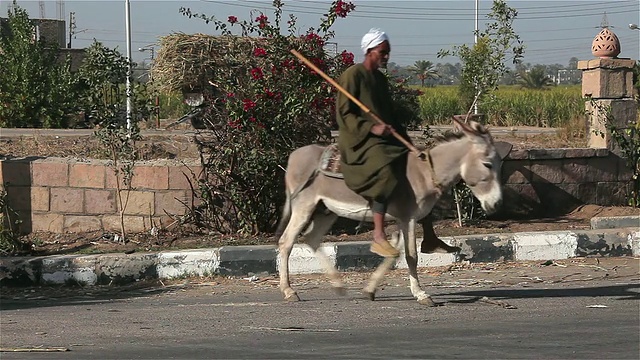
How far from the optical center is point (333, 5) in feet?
39.1

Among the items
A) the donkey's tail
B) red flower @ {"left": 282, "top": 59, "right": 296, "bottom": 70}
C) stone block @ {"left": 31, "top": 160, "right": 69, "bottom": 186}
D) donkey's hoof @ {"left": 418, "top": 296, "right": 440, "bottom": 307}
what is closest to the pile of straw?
red flower @ {"left": 282, "top": 59, "right": 296, "bottom": 70}

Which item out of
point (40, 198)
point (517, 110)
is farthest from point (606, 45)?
point (517, 110)

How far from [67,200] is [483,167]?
5.72 metres

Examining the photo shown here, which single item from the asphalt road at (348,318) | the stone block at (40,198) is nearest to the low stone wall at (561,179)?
the asphalt road at (348,318)

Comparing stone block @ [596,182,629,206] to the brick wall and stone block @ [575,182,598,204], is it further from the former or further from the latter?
the brick wall

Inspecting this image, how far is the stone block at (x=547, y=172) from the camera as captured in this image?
1302 cm

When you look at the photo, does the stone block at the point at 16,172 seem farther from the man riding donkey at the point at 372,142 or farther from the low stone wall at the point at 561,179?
the low stone wall at the point at 561,179

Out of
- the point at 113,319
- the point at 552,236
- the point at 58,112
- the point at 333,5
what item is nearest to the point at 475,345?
the point at 113,319

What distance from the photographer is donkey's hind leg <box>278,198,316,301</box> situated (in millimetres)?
8750

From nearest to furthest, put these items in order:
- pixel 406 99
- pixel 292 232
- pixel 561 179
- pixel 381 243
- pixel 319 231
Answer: pixel 381 243
pixel 292 232
pixel 319 231
pixel 561 179
pixel 406 99

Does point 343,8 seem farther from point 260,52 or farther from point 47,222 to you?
point 47,222

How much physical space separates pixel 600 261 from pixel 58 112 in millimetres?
17270

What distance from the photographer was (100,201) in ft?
39.4

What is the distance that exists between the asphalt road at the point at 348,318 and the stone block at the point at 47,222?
179cm
